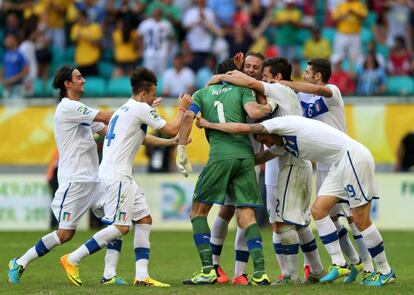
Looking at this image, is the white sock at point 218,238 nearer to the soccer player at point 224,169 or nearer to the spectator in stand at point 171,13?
the soccer player at point 224,169

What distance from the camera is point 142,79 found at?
42.8 feet

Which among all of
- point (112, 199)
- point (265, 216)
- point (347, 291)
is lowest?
point (265, 216)

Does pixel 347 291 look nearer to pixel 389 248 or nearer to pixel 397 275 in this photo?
pixel 397 275

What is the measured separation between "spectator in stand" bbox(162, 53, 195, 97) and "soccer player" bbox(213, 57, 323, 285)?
11984 mm

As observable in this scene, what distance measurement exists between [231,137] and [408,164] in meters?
11.9

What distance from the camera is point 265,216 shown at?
77.7 feet

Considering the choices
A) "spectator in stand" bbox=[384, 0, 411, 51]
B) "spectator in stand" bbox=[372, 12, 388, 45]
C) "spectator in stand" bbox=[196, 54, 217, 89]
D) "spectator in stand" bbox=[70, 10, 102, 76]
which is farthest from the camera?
"spectator in stand" bbox=[384, 0, 411, 51]

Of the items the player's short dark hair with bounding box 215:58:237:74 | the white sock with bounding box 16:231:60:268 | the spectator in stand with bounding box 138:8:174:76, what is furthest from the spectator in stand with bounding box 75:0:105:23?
the white sock with bounding box 16:231:60:268

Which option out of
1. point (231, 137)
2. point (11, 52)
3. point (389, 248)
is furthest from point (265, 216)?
point (231, 137)

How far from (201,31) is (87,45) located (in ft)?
8.84

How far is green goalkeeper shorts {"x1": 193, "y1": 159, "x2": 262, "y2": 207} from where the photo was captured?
1300 centimetres

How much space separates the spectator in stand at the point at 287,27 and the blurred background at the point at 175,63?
0.02 meters

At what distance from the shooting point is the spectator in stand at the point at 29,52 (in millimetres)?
26016

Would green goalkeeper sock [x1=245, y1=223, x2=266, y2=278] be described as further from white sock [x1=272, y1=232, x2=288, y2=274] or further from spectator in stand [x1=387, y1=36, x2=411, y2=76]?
spectator in stand [x1=387, y1=36, x2=411, y2=76]
